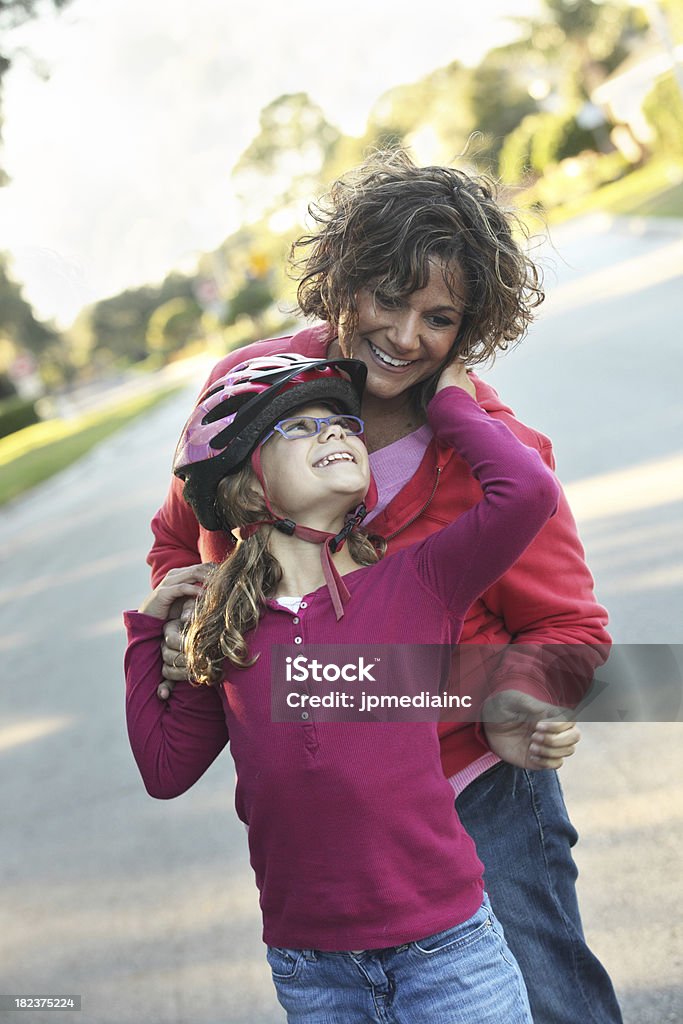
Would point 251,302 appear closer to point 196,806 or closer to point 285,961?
point 196,806

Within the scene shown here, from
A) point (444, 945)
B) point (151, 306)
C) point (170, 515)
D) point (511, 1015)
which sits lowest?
point (151, 306)

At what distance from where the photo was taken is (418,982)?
82.6 inches

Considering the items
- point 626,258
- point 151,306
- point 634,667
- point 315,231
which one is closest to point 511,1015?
point 634,667

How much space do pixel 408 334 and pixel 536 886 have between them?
48.6 inches

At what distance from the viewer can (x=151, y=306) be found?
4082 inches

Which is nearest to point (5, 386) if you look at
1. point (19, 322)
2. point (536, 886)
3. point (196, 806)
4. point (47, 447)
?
point (19, 322)

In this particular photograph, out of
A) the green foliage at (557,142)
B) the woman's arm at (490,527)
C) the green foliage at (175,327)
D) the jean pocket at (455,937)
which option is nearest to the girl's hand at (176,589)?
the woman's arm at (490,527)

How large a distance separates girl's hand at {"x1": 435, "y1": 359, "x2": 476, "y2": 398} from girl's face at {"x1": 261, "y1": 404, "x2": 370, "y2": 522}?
1.05 feet

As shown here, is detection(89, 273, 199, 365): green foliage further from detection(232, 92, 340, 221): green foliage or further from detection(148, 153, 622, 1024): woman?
detection(148, 153, 622, 1024): woman

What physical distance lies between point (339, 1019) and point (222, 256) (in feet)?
359

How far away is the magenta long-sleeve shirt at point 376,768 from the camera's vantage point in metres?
2.10

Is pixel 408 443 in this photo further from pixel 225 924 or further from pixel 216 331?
pixel 216 331

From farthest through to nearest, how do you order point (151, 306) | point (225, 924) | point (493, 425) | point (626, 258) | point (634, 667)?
1. point (151, 306)
2. point (626, 258)
3. point (225, 924)
4. point (634, 667)
5. point (493, 425)

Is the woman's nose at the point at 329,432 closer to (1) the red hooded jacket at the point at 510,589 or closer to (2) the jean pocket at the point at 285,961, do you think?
(1) the red hooded jacket at the point at 510,589
